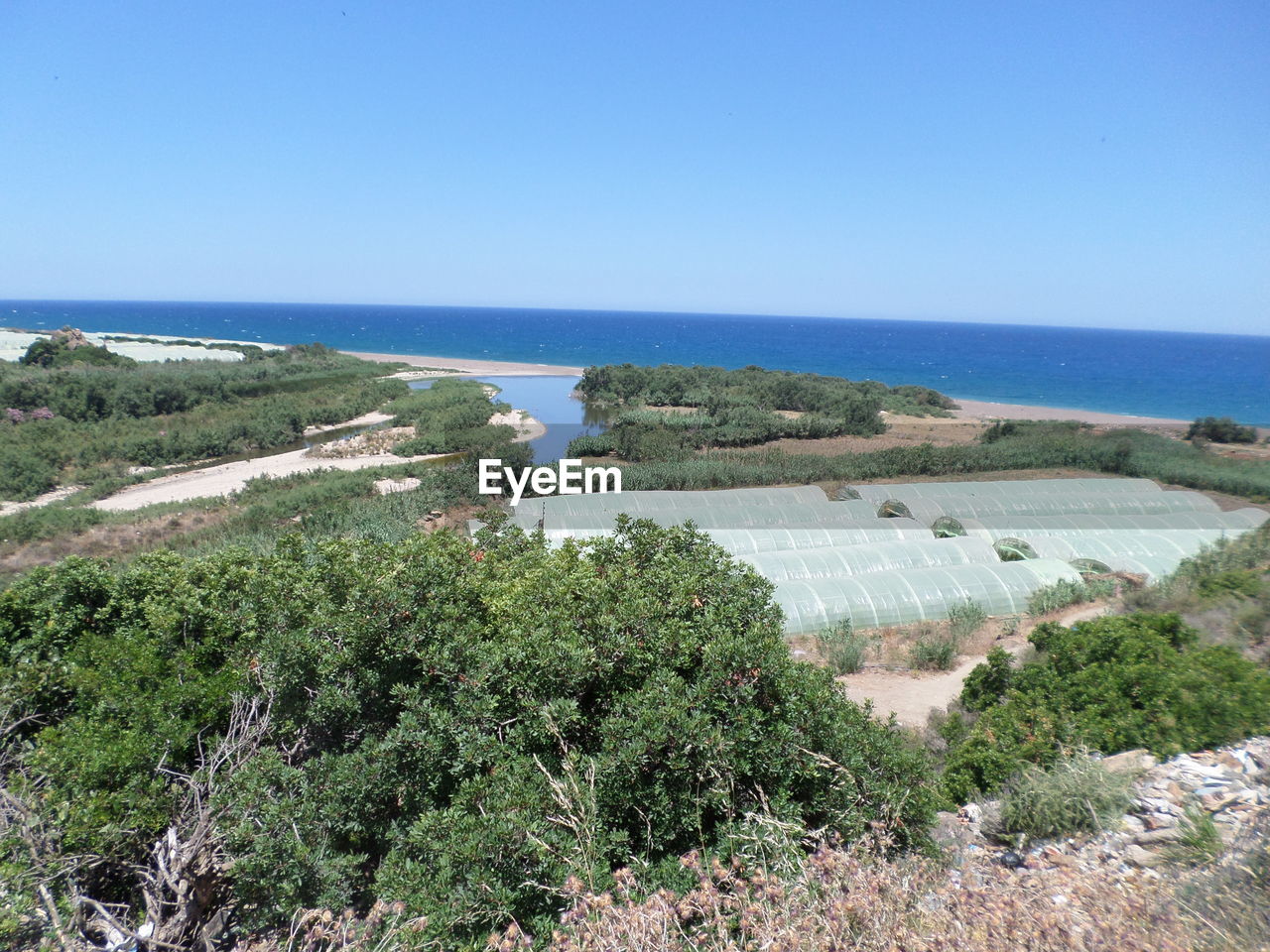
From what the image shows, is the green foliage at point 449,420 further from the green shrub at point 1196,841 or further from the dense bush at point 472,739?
the green shrub at point 1196,841

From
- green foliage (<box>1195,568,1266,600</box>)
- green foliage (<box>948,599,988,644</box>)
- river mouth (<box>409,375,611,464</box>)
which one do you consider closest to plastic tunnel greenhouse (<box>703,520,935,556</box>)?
green foliage (<box>948,599,988,644</box>)

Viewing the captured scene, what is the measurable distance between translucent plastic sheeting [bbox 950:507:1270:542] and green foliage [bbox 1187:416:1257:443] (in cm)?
1211

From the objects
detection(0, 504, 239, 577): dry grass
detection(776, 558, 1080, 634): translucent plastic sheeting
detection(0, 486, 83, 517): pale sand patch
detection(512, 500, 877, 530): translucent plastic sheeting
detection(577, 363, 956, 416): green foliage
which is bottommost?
detection(0, 486, 83, 517): pale sand patch

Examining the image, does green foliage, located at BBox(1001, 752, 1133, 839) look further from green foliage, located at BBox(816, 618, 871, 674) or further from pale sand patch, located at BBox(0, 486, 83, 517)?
pale sand patch, located at BBox(0, 486, 83, 517)

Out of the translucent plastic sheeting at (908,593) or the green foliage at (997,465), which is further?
the green foliage at (997,465)

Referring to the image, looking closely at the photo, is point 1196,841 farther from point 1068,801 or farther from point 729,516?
point 729,516

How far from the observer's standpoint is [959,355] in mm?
120000

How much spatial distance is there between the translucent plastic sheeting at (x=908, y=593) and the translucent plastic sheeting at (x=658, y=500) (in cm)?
601

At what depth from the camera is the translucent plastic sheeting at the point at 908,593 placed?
41.8ft

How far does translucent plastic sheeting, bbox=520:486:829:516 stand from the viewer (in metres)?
18.5

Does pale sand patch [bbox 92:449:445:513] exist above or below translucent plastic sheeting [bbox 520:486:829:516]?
below

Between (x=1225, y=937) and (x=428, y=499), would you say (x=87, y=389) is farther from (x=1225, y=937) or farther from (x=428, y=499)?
(x=1225, y=937)

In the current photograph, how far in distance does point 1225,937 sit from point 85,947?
6536mm

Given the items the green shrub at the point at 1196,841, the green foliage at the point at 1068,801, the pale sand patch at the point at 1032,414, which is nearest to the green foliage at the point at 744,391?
the pale sand patch at the point at 1032,414
